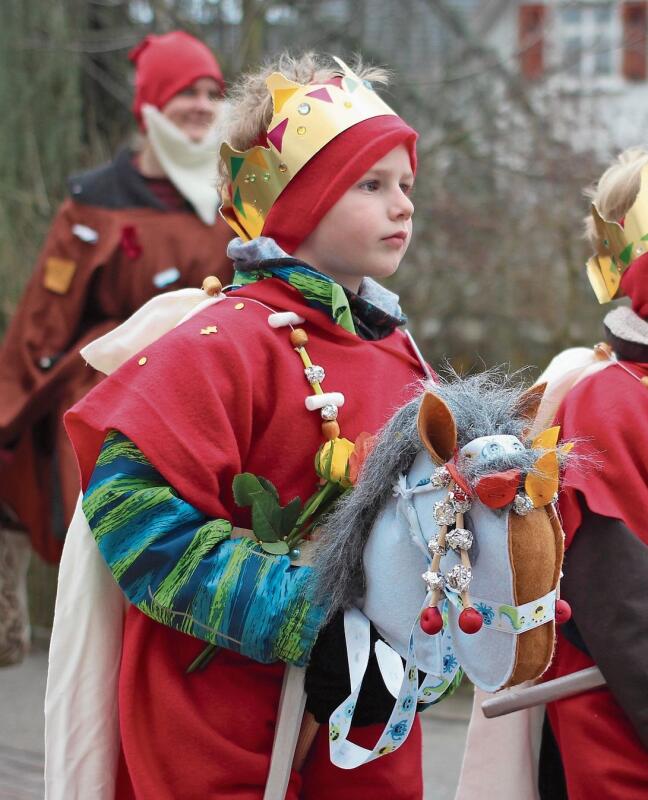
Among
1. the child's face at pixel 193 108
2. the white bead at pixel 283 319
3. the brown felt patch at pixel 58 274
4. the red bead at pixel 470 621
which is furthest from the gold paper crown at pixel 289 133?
the child's face at pixel 193 108

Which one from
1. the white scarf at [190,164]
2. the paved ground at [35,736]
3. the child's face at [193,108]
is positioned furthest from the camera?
the child's face at [193,108]

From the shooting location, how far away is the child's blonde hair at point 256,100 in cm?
282

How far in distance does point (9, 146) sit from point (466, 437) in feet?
25.1

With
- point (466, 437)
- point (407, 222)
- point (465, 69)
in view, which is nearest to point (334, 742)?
point (466, 437)

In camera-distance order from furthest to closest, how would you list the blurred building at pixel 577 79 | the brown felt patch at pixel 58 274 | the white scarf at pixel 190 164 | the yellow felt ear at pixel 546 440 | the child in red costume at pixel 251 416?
the blurred building at pixel 577 79 < the white scarf at pixel 190 164 < the brown felt patch at pixel 58 274 < the child in red costume at pixel 251 416 < the yellow felt ear at pixel 546 440

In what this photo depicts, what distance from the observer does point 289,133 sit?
273 centimetres

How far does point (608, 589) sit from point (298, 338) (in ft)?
2.71

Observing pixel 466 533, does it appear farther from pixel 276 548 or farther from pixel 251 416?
pixel 251 416

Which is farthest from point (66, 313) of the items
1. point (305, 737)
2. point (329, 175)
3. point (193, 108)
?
point (305, 737)

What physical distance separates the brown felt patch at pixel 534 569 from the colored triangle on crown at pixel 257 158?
1054mm

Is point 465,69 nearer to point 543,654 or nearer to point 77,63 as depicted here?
point 77,63

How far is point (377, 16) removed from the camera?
31.6 feet

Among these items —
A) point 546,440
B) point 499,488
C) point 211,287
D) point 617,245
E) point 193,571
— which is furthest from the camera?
point 617,245

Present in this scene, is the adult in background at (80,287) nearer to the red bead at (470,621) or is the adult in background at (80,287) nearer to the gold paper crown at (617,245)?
the gold paper crown at (617,245)
